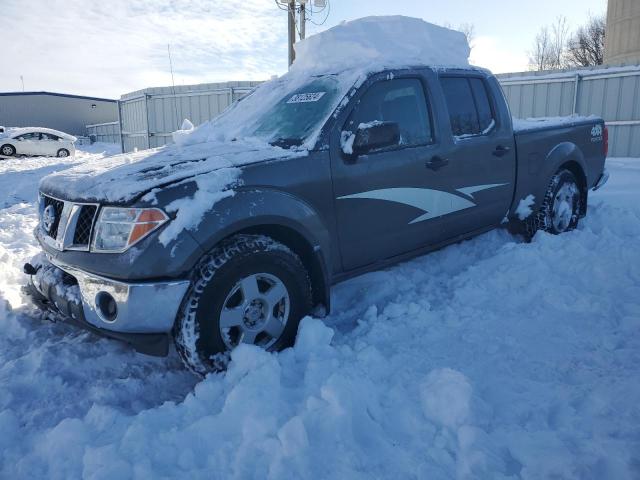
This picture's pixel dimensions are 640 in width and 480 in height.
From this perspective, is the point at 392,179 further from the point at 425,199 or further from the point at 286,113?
the point at 286,113

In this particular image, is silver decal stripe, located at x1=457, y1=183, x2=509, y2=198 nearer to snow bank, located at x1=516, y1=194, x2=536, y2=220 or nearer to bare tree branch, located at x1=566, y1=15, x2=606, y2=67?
snow bank, located at x1=516, y1=194, x2=536, y2=220

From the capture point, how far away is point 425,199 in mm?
Answer: 3629

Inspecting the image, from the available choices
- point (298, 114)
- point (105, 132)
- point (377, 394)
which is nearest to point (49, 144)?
point (105, 132)

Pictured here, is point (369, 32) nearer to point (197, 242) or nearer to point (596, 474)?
point (197, 242)

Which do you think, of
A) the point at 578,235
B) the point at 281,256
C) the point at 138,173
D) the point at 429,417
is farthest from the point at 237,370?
the point at 578,235

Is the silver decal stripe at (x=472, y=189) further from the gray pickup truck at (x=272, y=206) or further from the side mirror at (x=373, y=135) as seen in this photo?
the side mirror at (x=373, y=135)

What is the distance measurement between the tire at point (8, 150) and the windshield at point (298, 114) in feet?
77.7

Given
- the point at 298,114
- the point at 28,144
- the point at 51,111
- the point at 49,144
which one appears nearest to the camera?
the point at 298,114

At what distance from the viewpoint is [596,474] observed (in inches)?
73.8

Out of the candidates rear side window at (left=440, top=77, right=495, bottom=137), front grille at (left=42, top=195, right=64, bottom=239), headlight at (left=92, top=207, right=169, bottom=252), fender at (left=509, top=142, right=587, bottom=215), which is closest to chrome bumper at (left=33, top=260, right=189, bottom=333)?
headlight at (left=92, top=207, right=169, bottom=252)

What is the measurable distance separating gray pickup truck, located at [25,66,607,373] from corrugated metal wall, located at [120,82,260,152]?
45.3 feet

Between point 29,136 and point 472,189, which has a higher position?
point 29,136

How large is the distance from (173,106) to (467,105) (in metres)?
15.7

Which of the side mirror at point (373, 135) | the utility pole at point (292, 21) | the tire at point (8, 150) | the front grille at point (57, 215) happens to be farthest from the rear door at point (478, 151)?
the tire at point (8, 150)
